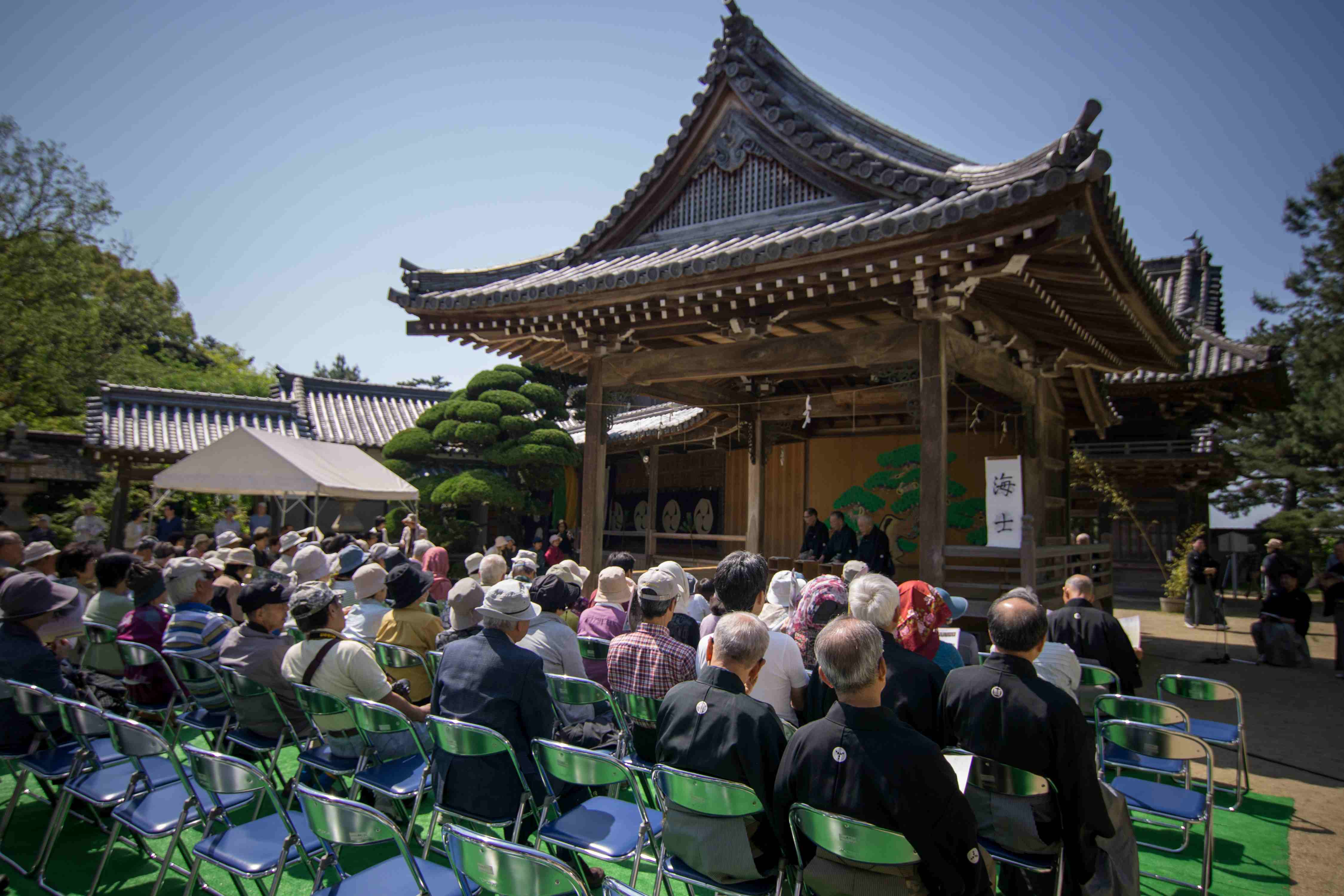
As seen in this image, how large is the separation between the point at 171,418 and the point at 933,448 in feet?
48.4

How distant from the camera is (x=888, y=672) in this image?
295 centimetres

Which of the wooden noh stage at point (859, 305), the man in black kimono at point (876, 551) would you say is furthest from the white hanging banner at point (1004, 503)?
the man in black kimono at point (876, 551)

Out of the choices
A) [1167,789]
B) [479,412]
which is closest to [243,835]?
[1167,789]

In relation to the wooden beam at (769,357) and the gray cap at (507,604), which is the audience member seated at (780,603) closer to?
the gray cap at (507,604)

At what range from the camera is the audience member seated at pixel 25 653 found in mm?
3443

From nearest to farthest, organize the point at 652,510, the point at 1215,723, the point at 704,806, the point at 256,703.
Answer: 1. the point at 704,806
2. the point at 256,703
3. the point at 1215,723
4. the point at 652,510

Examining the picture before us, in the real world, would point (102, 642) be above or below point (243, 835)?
above

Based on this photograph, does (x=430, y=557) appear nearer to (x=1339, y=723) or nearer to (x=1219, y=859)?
(x=1219, y=859)

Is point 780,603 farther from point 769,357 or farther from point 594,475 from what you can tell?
point 594,475

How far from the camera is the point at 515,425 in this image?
48.9 ft

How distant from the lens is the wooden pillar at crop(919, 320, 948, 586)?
20.8 ft

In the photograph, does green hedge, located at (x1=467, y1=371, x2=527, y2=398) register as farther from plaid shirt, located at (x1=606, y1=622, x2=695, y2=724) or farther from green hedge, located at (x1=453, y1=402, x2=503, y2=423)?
plaid shirt, located at (x1=606, y1=622, x2=695, y2=724)

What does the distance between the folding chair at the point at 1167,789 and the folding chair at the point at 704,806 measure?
69.4 inches

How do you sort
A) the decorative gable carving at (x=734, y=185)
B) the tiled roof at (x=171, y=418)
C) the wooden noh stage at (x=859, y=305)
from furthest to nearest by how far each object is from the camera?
the tiled roof at (x=171, y=418)
the decorative gable carving at (x=734, y=185)
the wooden noh stage at (x=859, y=305)
